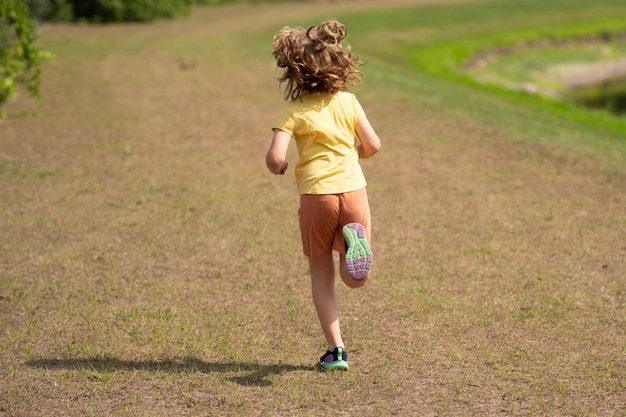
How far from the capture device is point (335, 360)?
172 inches

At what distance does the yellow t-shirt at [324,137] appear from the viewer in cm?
409

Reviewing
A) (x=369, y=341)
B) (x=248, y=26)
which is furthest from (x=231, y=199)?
(x=248, y=26)

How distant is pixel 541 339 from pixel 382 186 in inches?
143

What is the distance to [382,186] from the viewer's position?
8.25 meters

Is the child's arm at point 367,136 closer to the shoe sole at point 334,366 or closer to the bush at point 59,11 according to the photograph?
the shoe sole at point 334,366

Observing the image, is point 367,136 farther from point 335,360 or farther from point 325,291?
point 335,360

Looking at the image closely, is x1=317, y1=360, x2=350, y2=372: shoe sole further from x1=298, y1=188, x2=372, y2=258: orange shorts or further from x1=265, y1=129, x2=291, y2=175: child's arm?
x1=265, y1=129, x2=291, y2=175: child's arm

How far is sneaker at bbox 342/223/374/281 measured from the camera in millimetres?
3957

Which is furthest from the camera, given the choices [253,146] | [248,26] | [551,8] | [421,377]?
[551,8]

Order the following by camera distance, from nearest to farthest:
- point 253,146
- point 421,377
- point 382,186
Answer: point 421,377
point 382,186
point 253,146

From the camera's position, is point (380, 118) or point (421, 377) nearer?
point (421, 377)

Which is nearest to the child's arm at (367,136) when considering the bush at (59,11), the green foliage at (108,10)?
the green foliage at (108,10)

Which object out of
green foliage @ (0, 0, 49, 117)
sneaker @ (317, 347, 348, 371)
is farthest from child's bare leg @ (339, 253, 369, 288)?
green foliage @ (0, 0, 49, 117)

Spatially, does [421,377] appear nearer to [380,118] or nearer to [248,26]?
[380,118]
